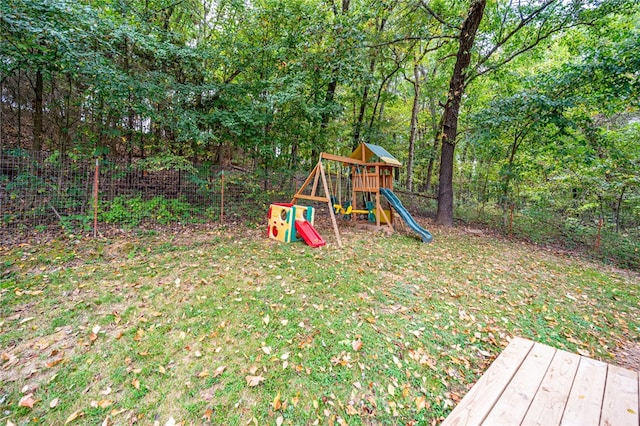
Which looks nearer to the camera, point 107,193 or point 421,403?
point 421,403

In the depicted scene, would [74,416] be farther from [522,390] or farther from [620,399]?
[620,399]

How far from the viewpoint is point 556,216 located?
29.2ft

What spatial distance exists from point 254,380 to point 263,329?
0.67m

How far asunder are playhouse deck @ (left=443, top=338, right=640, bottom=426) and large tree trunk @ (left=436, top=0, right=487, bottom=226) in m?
7.41

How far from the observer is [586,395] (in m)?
2.00

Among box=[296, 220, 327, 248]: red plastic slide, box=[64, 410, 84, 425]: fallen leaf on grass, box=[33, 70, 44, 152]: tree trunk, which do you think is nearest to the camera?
box=[64, 410, 84, 425]: fallen leaf on grass

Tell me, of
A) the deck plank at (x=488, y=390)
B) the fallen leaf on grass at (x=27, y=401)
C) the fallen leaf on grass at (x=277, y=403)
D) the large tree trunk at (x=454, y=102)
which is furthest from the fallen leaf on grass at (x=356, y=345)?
the large tree trunk at (x=454, y=102)

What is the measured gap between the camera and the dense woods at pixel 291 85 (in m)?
6.34

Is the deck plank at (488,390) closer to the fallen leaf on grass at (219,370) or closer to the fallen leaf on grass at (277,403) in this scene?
the fallen leaf on grass at (277,403)

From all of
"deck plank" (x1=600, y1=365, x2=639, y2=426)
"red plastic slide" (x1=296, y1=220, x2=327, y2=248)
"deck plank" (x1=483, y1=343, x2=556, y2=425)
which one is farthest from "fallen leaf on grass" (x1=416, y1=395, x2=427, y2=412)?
"red plastic slide" (x1=296, y1=220, x2=327, y2=248)

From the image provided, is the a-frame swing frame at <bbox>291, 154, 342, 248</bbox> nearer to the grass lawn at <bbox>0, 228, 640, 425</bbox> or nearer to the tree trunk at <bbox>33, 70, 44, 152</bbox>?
the grass lawn at <bbox>0, 228, 640, 425</bbox>

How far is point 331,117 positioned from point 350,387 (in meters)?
9.13

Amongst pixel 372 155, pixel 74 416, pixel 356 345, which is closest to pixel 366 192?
pixel 372 155

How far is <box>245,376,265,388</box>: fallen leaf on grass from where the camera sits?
226 centimetres
